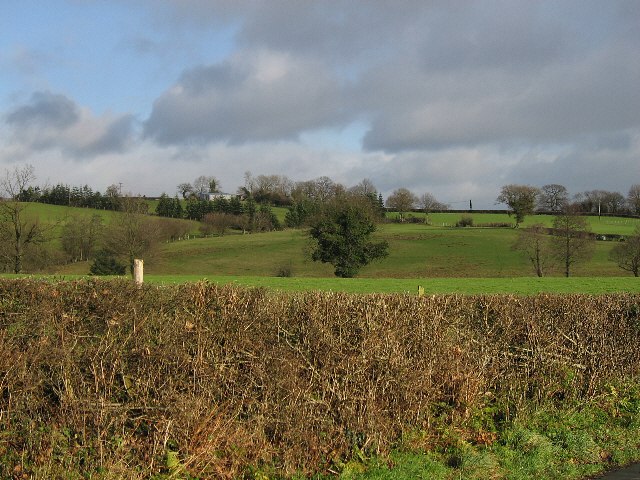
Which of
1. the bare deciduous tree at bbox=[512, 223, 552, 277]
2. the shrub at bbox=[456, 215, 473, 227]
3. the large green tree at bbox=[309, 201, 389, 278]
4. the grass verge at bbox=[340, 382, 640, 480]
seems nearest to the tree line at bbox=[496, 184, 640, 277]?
the bare deciduous tree at bbox=[512, 223, 552, 277]

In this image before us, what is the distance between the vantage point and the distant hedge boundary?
5.12 metres

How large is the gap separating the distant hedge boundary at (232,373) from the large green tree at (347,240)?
46547mm

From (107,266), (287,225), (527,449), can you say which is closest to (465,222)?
(287,225)

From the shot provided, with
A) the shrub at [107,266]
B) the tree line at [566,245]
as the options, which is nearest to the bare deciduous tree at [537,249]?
the tree line at [566,245]

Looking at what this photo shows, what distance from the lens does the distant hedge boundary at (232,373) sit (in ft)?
16.8

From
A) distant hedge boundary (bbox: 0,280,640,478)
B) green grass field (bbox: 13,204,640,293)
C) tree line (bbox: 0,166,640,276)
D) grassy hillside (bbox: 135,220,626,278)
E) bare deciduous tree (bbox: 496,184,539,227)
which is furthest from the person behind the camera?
bare deciduous tree (bbox: 496,184,539,227)

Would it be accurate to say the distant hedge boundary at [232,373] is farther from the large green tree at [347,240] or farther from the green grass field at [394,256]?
the green grass field at [394,256]

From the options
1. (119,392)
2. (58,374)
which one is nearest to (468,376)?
(119,392)

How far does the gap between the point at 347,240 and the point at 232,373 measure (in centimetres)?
4985

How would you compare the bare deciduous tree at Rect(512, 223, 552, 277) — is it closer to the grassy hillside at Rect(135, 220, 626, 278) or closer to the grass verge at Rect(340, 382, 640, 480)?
the grassy hillside at Rect(135, 220, 626, 278)

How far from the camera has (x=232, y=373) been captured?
241 inches

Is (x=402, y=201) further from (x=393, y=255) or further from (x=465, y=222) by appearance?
(x=393, y=255)

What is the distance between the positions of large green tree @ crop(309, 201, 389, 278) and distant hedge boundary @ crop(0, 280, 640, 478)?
4655 centimetres

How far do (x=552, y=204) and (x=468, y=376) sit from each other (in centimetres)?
10703
